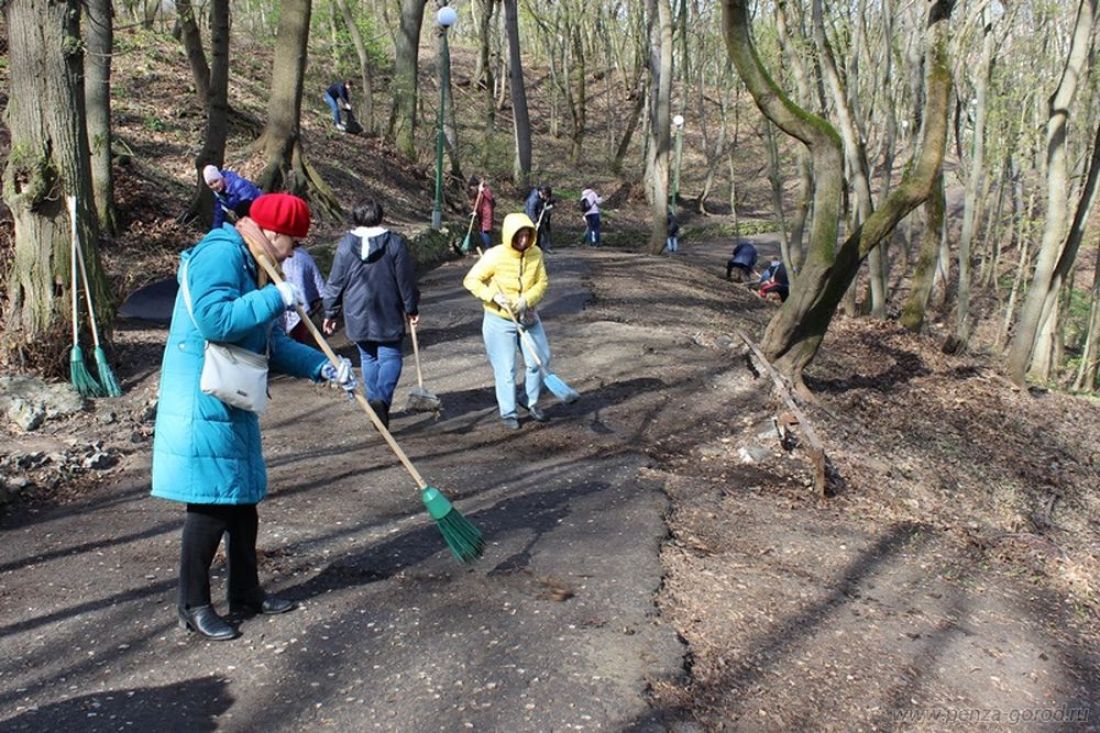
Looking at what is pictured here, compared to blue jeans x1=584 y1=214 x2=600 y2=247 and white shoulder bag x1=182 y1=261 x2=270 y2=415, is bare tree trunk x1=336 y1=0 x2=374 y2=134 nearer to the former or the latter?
blue jeans x1=584 y1=214 x2=600 y2=247

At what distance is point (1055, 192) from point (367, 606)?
13.3m

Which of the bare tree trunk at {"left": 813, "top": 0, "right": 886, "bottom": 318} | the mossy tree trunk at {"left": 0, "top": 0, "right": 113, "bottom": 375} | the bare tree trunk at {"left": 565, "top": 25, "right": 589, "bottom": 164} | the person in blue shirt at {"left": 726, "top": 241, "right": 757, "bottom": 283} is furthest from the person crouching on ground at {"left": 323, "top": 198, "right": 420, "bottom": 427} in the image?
the bare tree trunk at {"left": 565, "top": 25, "right": 589, "bottom": 164}

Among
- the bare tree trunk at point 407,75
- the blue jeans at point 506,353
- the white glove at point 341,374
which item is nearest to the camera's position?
the white glove at point 341,374

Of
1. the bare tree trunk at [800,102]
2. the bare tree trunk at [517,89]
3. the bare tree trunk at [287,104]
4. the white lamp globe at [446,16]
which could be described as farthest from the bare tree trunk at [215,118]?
the bare tree trunk at [517,89]

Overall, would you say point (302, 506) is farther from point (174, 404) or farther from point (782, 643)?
point (782, 643)

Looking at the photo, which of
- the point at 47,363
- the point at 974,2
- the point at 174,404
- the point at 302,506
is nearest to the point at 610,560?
the point at 302,506

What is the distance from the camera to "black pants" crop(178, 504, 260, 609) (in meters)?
3.97

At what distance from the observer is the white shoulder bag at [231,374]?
3803mm

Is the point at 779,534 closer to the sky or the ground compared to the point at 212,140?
closer to the ground

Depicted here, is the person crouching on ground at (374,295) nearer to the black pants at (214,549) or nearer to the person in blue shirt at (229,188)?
the person in blue shirt at (229,188)

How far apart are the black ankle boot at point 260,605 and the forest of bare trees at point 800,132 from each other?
4.76m

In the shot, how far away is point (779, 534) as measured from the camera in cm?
629

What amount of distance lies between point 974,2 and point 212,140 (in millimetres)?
13687

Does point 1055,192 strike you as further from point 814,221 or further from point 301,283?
point 301,283
